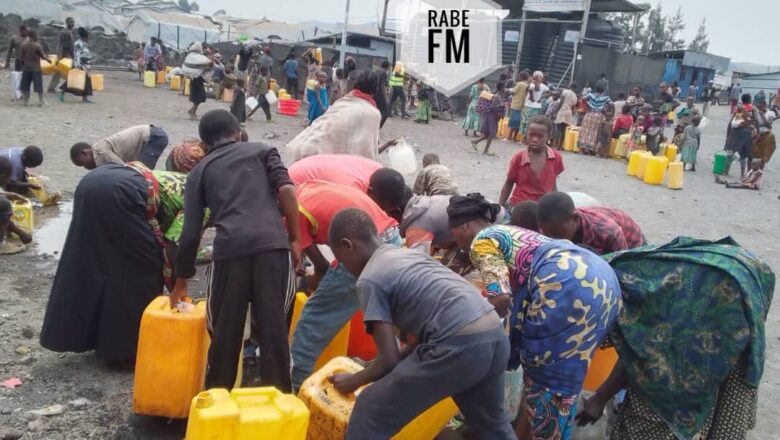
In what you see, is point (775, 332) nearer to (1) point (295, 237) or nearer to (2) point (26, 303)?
(1) point (295, 237)

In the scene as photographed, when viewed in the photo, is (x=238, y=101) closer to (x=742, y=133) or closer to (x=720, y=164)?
(x=742, y=133)

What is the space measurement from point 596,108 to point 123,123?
34.0 feet

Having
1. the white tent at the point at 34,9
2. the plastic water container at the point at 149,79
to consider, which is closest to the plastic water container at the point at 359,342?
the plastic water container at the point at 149,79

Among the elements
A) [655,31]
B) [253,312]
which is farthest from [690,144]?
[655,31]

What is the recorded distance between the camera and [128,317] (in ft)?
12.6

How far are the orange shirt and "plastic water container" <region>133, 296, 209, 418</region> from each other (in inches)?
31.2

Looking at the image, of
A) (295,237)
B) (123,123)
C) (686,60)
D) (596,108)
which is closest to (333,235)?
(295,237)

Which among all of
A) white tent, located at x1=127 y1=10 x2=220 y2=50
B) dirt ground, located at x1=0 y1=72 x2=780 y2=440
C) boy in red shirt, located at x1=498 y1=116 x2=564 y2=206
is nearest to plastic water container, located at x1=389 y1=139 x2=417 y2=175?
boy in red shirt, located at x1=498 y1=116 x2=564 y2=206

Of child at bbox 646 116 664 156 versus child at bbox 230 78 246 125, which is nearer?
child at bbox 230 78 246 125

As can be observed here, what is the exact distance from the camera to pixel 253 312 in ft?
10.8

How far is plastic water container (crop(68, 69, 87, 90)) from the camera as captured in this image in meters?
14.6

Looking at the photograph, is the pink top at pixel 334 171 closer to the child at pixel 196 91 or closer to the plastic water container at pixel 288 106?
the child at pixel 196 91

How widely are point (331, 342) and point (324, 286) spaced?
372 millimetres

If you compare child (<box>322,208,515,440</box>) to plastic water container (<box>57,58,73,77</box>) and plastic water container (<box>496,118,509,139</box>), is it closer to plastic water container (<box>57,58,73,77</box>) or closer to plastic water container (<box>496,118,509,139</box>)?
plastic water container (<box>496,118,509,139</box>)
